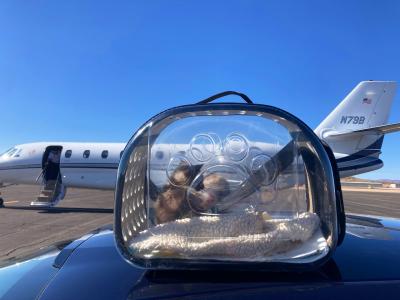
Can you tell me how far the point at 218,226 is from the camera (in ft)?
5.19

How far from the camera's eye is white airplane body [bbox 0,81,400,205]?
1631 cm

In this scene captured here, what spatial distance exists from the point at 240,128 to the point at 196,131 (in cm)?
23

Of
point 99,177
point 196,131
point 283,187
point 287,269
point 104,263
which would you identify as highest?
point 196,131

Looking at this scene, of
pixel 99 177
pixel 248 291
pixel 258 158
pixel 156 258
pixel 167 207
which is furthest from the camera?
pixel 99 177

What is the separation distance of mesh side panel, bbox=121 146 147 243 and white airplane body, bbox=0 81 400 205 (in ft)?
47.1

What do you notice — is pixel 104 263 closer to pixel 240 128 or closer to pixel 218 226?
pixel 218 226

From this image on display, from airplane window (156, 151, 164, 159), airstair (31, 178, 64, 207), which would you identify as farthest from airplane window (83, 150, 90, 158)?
airplane window (156, 151, 164, 159)

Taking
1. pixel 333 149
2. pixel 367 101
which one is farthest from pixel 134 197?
pixel 367 101

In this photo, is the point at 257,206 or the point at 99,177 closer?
the point at 257,206

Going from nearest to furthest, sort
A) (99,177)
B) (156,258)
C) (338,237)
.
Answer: (156,258) → (338,237) → (99,177)

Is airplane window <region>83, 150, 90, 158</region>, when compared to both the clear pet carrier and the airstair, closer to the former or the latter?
the airstair

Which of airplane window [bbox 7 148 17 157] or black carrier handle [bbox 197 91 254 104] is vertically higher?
black carrier handle [bbox 197 91 254 104]

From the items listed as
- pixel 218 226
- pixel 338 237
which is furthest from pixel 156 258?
pixel 338 237

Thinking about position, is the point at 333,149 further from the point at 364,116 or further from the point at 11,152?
the point at 11,152
